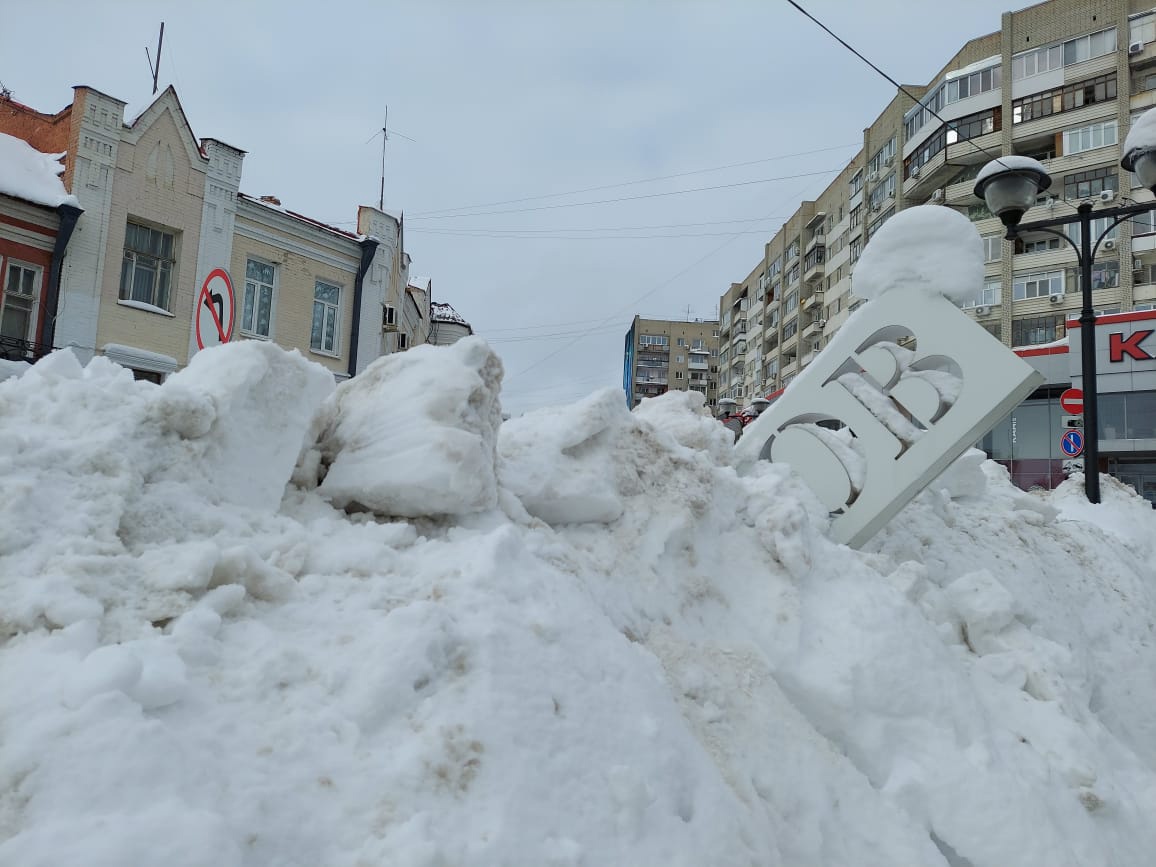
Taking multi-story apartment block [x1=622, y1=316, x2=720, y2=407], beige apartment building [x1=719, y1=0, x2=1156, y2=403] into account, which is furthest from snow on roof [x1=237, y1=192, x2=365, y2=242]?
multi-story apartment block [x1=622, y1=316, x2=720, y2=407]

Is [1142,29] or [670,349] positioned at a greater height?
[1142,29]

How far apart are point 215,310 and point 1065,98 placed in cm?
3708

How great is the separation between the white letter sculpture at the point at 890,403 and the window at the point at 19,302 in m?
12.9

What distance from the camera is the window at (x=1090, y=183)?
100 feet

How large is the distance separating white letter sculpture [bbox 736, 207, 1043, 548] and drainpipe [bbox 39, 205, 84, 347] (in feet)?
41.7

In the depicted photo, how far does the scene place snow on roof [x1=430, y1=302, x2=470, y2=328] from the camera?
3095cm

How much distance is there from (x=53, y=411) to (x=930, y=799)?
3.14m

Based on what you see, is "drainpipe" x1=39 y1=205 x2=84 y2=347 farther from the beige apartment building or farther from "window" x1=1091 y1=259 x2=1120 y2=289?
"window" x1=1091 y1=259 x2=1120 y2=289

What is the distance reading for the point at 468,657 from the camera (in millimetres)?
2053

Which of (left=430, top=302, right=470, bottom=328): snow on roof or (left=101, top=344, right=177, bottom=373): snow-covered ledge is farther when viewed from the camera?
(left=430, top=302, right=470, bottom=328): snow on roof

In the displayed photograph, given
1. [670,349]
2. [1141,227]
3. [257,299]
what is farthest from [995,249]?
[670,349]

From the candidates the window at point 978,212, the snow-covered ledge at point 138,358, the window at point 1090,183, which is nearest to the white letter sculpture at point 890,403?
the snow-covered ledge at point 138,358

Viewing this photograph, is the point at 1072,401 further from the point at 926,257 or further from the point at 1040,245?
the point at 1040,245

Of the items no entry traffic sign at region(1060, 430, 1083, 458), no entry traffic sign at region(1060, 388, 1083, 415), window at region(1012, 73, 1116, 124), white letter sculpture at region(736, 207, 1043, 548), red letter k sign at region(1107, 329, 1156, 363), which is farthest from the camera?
window at region(1012, 73, 1116, 124)
